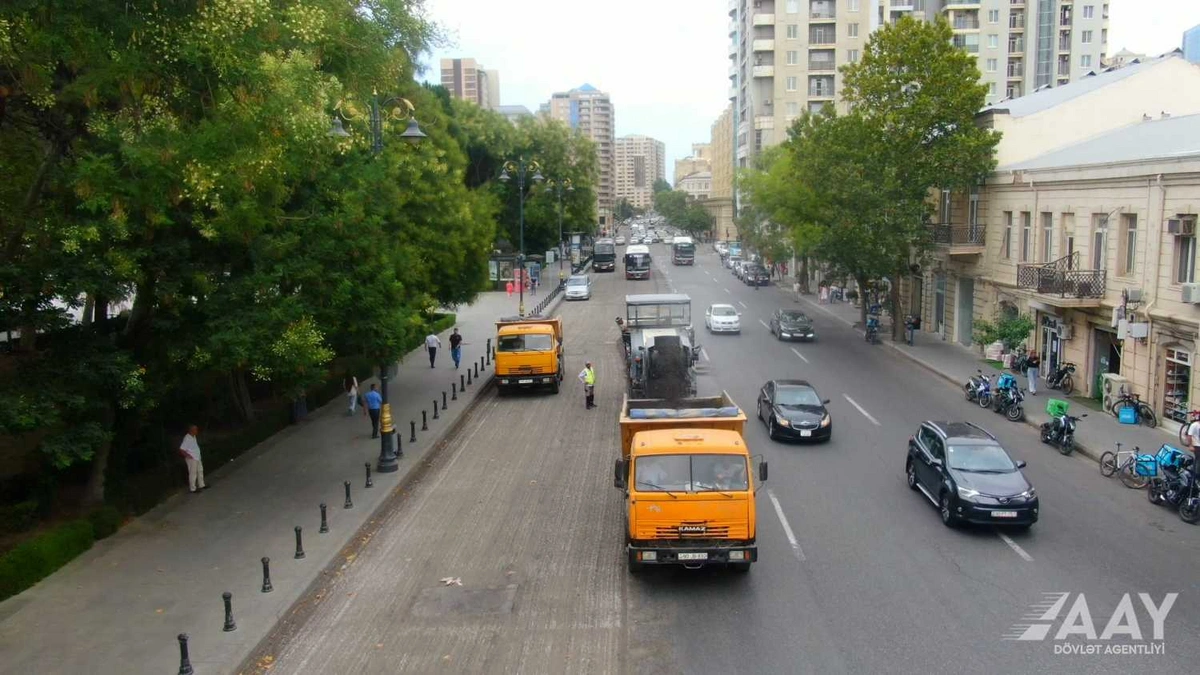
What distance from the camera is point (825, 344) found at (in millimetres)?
40469

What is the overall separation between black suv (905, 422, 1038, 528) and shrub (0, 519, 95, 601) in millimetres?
14689

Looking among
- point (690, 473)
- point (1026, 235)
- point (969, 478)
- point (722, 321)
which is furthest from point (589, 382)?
point (722, 321)

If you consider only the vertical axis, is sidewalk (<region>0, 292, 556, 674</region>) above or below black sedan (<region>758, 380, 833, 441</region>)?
below

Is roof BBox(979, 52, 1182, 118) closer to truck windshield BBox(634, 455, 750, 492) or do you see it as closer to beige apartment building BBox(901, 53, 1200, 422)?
beige apartment building BBox(901, 53, 1200, 422)

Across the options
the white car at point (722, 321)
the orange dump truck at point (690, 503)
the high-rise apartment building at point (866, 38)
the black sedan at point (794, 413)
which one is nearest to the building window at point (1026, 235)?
the black sedan at point (794, 413)

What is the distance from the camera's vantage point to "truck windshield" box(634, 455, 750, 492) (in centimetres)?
1341

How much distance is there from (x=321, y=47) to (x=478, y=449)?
1109 centimetres

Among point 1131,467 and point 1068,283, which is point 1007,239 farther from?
point 1131,467

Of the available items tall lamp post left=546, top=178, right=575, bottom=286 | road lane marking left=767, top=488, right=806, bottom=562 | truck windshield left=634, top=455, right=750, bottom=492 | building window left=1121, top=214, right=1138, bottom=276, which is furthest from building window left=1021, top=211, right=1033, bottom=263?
tall lamp post left=546, top=178, right=575, bottom=286

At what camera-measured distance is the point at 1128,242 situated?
86.4 ft

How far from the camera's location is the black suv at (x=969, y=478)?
15.3 metres

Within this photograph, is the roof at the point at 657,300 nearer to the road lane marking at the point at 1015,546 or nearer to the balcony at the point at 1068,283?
the balcony at the point at 1068,283

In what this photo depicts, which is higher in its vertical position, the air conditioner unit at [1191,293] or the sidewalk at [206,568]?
the air conditioner unit at [1191,293]

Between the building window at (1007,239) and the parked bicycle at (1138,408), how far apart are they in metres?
10.1
